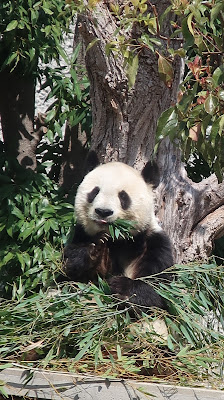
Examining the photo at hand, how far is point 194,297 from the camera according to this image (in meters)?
3.32

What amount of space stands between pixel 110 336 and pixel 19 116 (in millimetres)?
2686

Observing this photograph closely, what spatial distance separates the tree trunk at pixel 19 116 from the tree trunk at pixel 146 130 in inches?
47.8

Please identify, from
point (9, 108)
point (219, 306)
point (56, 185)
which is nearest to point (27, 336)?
point (219, 306)

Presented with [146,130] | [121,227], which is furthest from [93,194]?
[146,130]

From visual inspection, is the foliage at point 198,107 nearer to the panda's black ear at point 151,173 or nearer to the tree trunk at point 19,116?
the panda's black ear at point 151,173

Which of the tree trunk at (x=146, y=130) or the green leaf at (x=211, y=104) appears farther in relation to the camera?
the tree trunk at (x=146, y=130)

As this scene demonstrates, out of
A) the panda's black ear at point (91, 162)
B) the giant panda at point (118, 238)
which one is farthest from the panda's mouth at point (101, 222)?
the panda's black ear at point (91, 162)

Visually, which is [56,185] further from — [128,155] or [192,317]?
[192,317]

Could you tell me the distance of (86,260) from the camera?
11.6 feet

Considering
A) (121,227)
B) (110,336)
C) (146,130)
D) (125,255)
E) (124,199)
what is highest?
(146,130)

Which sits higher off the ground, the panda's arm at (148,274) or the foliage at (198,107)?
the foliage at (198,107)

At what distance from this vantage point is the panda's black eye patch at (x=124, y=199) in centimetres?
361

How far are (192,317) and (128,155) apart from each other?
1.25 metres

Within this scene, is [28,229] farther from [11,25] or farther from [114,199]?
[11,25]
